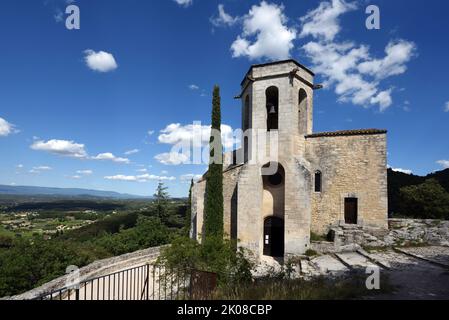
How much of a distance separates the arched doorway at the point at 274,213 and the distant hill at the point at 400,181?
65.2ft

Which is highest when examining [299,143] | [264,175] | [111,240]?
[299,143]

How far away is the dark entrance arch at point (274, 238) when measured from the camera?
16.4 metres

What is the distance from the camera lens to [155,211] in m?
33.9

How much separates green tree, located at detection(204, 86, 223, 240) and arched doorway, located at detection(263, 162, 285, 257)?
2847 mm

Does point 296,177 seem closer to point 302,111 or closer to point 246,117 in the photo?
point 302,111

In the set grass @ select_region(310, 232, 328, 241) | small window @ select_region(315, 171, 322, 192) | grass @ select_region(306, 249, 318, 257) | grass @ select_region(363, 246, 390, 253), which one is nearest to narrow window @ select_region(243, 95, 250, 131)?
small window @ select_region(315, 171, 322, 192)

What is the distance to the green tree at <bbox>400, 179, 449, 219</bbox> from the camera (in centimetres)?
2358

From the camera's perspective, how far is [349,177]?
15.8 metres

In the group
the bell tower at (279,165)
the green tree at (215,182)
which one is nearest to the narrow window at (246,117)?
the bell tower at (279,165)

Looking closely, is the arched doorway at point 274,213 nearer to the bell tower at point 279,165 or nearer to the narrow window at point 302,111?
the bell tower at point 279,165
